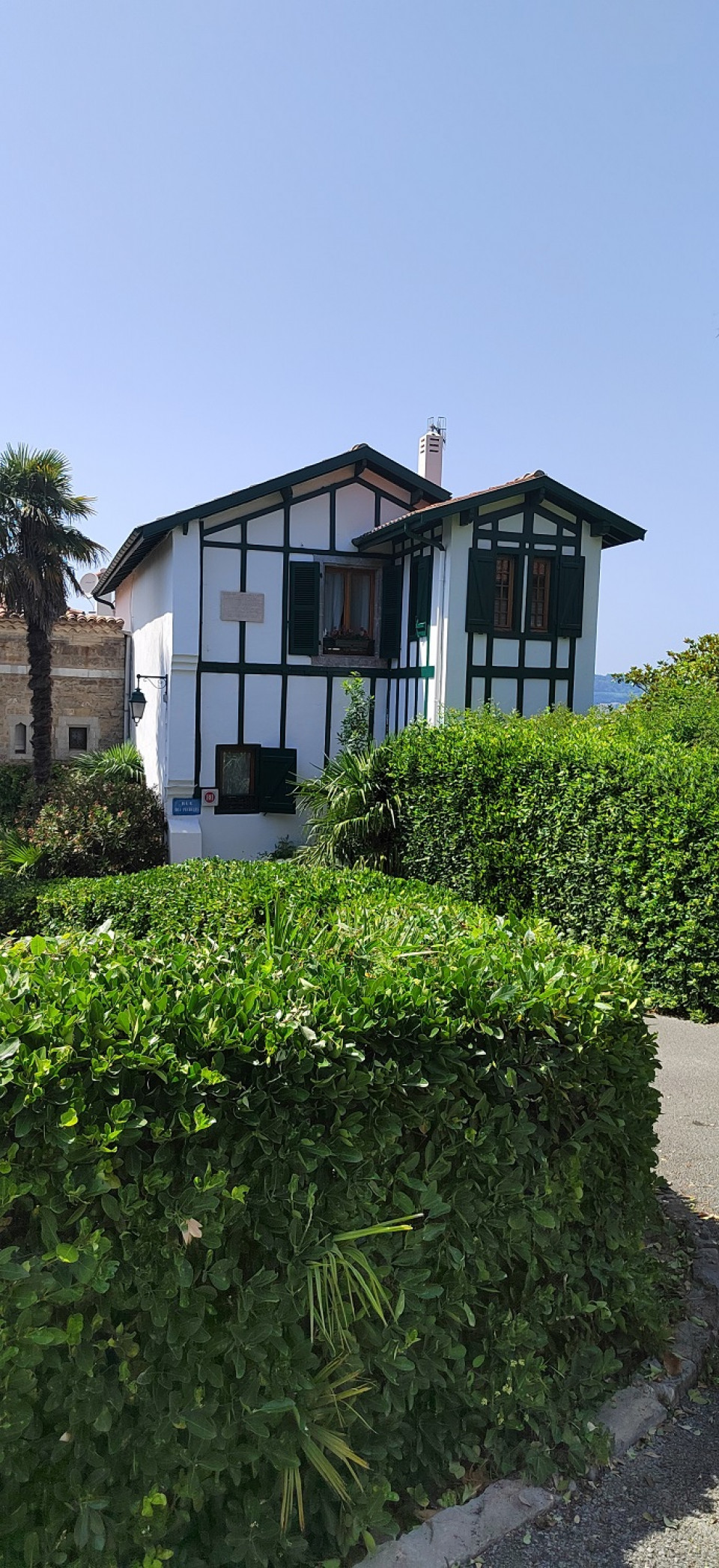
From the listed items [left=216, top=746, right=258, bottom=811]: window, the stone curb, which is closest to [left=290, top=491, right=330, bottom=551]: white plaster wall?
[left=216, top=746, right=258, bottom=811]: window

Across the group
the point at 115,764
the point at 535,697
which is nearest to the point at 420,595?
the point at 535,697

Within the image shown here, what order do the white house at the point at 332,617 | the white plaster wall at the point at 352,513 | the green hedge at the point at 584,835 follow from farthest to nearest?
the white plaster wall at the point at 352,513, the white house at the point at 332,617, the green hedge at the point at 584,835

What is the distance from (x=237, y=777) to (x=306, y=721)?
1495 millimetres

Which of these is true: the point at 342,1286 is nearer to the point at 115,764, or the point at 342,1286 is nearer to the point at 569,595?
the point at 569,595

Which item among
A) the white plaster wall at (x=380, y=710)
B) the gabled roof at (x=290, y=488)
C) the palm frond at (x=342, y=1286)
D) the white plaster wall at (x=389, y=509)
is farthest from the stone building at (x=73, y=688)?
the palm frond at (x=342, y=1286)

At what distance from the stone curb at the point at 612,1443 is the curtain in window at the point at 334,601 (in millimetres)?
14359

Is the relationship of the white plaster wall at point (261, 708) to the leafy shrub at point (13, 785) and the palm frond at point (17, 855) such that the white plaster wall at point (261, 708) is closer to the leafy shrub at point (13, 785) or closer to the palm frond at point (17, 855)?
the palm frond at point (17, 855)

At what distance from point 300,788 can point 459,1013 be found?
13.3 metres

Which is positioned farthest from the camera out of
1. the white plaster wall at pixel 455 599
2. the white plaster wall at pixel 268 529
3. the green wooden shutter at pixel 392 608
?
the green wooden shutter at pixel 392 608

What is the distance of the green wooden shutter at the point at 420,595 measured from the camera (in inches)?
642

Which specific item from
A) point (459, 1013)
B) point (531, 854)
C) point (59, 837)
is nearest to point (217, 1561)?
point (459, 1013)

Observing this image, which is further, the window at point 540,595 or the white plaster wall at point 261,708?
the white plaster wall at point 261,708

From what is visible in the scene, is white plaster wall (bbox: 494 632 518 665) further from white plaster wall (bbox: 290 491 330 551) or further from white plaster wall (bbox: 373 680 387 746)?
white plaster wall (bbox: 290 491 330 551)

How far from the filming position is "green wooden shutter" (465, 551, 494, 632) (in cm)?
1574
